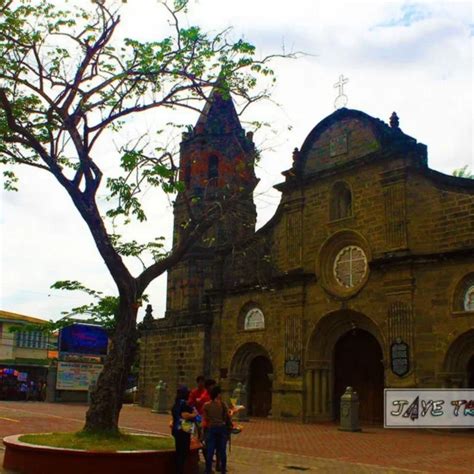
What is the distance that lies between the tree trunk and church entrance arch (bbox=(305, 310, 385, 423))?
11518 mm

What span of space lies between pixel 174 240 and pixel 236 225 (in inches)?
154

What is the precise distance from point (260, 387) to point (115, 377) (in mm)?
14953

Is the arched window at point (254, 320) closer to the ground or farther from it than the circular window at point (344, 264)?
closer to the ground

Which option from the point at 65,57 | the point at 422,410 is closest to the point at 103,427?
the point at 65,57

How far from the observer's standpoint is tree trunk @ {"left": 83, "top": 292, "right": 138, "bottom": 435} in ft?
35.9

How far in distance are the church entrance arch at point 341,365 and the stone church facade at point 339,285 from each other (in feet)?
0.14

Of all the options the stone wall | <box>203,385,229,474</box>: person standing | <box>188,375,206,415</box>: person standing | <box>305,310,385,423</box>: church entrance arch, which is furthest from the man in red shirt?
the stone wall

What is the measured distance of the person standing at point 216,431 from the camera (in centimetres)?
1007

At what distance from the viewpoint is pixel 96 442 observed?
33.7 ft

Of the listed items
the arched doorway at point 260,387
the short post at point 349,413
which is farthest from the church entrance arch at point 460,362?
the arched doorway at point 260,387

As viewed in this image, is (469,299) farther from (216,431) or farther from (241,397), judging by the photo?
(216,431)

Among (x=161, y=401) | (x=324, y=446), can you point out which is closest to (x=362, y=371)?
(x=324, y=446)

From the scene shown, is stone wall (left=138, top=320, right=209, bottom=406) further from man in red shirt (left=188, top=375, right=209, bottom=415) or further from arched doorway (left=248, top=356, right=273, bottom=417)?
man in red shirt (left=188, top=375, right=209, bottom=415)

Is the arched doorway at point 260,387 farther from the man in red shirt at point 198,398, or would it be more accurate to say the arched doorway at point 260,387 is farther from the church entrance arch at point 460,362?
the man in red shirt at point 198,398
